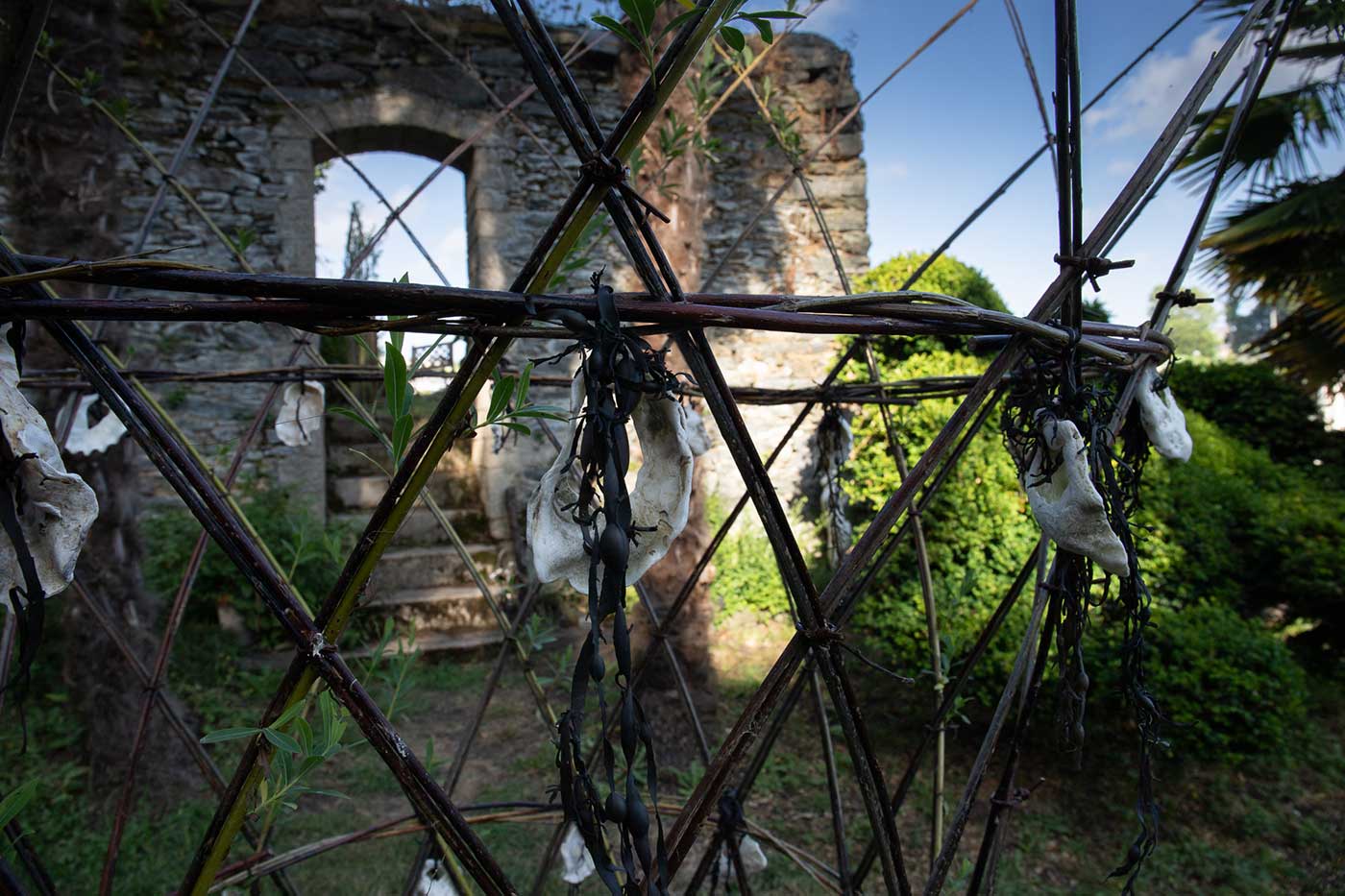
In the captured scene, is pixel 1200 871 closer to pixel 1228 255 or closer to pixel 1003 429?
pixel 1003 429

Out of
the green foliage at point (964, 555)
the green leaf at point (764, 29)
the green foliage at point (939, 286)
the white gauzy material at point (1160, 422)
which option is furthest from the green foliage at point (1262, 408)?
the green leaf at point (764, 29)

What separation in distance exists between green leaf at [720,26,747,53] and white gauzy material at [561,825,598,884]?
50.2 inches

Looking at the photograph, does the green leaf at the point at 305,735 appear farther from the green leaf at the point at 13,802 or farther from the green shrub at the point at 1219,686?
the green shrub at the point at 1219,686

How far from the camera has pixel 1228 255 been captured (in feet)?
16.6

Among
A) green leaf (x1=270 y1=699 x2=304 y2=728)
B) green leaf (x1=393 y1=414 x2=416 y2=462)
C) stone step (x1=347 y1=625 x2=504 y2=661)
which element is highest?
green leaf (x1=393 y1=414 x2=416 y2=462)

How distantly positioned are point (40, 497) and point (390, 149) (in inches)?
185

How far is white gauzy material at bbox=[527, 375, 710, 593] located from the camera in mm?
625

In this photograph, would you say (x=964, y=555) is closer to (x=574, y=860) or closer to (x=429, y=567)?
(x=574, y=860)

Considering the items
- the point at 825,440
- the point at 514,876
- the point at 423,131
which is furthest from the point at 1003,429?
the point at 423,131

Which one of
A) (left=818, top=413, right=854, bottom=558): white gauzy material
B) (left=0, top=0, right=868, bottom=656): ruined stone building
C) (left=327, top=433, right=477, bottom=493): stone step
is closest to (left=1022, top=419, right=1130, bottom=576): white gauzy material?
(left=818, top=413, right=854, bottom=558): white gauzy material

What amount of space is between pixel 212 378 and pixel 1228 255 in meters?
6.06

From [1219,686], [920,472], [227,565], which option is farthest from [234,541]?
[227,565]

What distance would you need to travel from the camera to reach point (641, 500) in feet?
2.19

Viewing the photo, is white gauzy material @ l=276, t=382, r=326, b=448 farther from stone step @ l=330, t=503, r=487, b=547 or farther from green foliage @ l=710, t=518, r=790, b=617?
green foliage @ l=710, t=518, r=790, b=617
